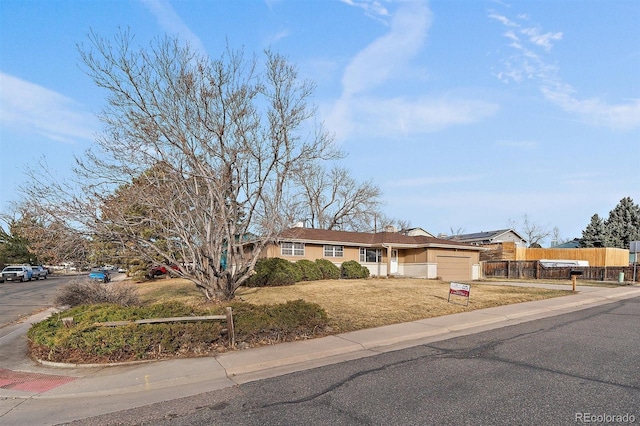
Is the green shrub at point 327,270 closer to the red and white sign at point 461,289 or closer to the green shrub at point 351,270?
the green shrub at point 351,270

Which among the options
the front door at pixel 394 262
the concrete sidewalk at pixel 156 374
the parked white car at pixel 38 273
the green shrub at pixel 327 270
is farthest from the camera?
the parked white car at pixel 38 273

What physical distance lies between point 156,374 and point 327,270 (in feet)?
63.7

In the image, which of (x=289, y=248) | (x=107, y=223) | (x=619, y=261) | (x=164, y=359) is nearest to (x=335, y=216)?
(x=289, y=248)

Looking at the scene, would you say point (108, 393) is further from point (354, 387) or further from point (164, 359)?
point (354, 387)

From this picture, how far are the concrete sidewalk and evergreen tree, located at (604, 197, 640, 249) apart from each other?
159ft

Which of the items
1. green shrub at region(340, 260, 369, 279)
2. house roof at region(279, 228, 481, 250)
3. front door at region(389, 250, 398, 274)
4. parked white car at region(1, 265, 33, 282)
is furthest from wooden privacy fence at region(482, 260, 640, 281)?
parked white car at region(1, 265, 33, 282)

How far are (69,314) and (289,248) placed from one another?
17.8 meters

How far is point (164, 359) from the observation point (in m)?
7.67

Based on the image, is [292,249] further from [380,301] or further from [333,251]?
[380,301]

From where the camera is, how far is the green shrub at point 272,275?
69.6 ft

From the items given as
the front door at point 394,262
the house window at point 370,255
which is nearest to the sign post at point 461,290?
the house window at point 370,255

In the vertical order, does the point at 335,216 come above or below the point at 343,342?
above

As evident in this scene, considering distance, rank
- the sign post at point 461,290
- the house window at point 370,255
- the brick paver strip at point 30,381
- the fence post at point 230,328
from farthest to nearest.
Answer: the house window at point 370,255 < the sign post at point 461,290 < the fence post at point 230,328 < the brick paver strip at point 30,381

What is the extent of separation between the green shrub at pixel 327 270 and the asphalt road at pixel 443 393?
1774 cm
